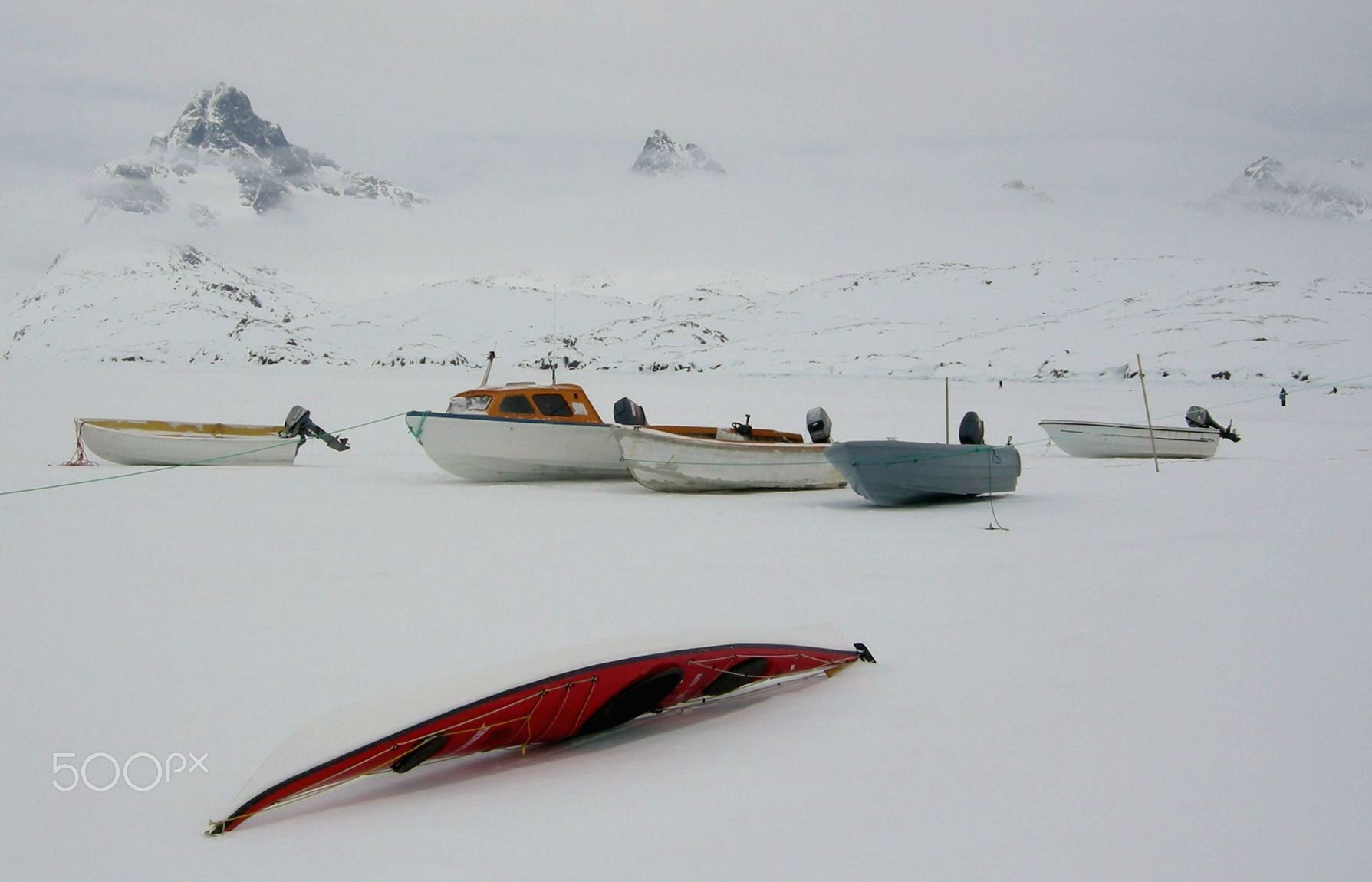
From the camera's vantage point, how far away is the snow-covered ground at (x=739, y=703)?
396 centimetres

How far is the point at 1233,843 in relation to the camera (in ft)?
12.7

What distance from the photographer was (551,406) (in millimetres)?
17016

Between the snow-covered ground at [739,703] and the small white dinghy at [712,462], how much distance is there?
1313 millimetres

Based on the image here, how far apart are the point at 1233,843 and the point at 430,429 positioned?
14.1 meters

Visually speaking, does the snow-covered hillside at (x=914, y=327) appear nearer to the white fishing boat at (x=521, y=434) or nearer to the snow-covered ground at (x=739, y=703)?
the white fishing boat at (x=521, y=434)

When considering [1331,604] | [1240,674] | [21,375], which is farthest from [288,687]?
[21,375]

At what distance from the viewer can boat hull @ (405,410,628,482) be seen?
16.5 meters

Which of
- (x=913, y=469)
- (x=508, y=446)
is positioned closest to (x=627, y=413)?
(x=508, y=446)

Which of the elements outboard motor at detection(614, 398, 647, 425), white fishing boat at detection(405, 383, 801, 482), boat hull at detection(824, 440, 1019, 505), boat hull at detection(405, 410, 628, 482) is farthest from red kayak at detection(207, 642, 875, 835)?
boat hull at detection(405, 410, 628, 482)

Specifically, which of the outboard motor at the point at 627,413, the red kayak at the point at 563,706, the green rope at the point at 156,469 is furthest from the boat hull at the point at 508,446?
the red kayak at the point at 563,706

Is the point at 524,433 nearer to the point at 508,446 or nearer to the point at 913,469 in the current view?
the point at 508,446

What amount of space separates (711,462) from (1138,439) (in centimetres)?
1072

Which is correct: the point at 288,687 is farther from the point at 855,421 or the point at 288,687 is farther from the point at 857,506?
the point at 855,421

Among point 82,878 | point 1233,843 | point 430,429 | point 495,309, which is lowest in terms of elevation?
point 1233,843
